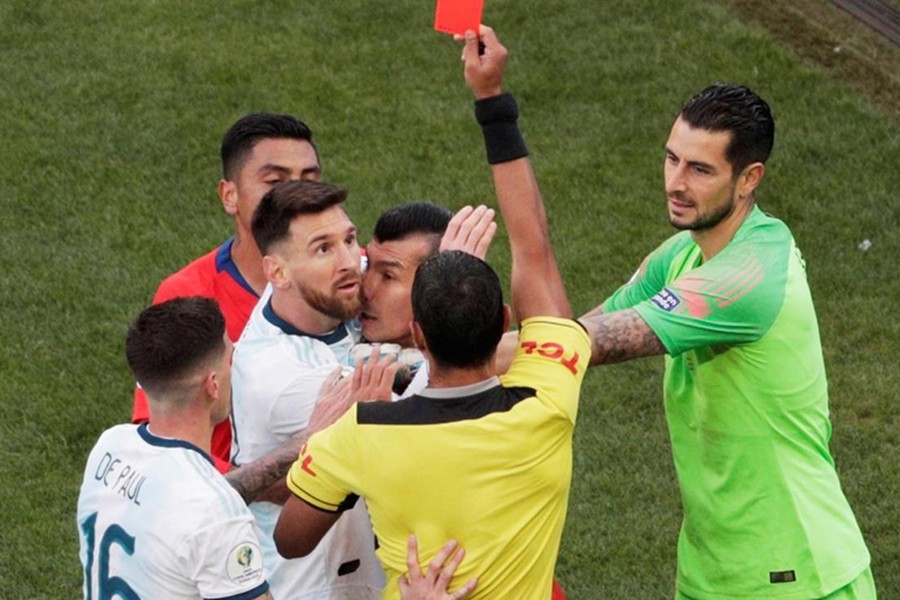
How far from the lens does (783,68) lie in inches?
479

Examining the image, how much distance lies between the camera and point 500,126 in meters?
4.67

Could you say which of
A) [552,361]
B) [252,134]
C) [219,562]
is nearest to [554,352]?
[552,361]

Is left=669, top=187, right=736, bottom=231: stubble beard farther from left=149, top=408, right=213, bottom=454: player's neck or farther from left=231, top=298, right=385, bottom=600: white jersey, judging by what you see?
left=149, top=408, right=213, bottom=454: player's neck

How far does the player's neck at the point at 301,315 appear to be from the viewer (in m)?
4.91

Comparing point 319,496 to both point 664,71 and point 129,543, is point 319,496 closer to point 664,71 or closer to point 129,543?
point 129,543

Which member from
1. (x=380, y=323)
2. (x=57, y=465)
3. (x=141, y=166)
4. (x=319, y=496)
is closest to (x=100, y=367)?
(x=57, y=465)

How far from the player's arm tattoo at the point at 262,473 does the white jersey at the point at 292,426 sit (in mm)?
96

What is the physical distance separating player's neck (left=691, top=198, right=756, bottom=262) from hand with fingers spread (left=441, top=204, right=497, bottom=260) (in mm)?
845

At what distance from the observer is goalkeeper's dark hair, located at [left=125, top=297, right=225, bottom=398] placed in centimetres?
446

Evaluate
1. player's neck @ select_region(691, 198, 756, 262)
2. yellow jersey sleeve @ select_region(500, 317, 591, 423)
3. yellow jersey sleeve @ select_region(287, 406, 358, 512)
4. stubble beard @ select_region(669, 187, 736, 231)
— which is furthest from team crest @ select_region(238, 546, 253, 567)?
player's neck @ select_region(691, 198, 756, 262)

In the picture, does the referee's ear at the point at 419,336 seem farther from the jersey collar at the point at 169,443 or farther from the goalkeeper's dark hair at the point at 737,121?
the goalkeeper's dark hair at the point at 737,121

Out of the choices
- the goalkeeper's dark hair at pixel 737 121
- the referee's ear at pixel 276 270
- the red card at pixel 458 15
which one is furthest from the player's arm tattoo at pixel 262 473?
the goalkeeper's dark hair at pixel 737 121

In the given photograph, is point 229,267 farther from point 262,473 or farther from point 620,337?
point 620,337

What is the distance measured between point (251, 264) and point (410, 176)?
5392 millimetres
